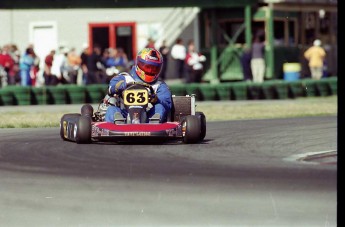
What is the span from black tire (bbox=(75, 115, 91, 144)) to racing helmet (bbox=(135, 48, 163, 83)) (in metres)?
1.09

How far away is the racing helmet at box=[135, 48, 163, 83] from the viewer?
45.4 feet

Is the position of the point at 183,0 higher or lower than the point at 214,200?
higher

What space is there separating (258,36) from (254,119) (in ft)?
56.3

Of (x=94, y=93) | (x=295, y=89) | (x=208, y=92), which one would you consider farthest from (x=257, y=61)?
(x=94, y=93)

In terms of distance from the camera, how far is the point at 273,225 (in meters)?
7.48

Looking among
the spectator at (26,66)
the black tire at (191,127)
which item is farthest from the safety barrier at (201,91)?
the black tire at (191,127)

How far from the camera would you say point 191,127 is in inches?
523

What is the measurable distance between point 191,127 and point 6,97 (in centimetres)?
1353

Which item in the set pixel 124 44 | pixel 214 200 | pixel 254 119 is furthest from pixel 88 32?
pixel 214 200

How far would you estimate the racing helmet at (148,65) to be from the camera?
45.4 feet

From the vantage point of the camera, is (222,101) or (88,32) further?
(88,32)

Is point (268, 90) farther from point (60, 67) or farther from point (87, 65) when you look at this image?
point (60, 67)

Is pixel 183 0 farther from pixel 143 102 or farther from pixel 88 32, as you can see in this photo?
pixel 143 102

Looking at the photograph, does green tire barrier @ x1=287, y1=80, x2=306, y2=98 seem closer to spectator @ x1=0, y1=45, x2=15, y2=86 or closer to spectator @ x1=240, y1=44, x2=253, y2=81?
spectator @ x1=240, y1=44, x2=253, y2=81
